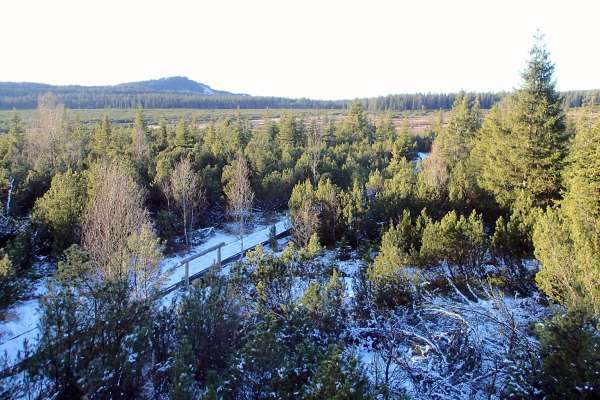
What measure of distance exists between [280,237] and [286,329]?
540 inches

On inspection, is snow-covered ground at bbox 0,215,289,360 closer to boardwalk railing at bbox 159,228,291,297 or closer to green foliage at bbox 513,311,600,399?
boardwalk railing at bbox 159,228,291,297

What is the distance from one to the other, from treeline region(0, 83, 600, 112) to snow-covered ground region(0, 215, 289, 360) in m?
83.6

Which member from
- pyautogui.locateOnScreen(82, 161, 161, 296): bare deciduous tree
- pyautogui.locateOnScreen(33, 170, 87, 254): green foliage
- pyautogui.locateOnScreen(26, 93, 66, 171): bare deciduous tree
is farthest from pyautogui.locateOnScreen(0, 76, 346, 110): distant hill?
pyautogui.locateOnScreen(82, 161, 161, 296): bare deciduous tree

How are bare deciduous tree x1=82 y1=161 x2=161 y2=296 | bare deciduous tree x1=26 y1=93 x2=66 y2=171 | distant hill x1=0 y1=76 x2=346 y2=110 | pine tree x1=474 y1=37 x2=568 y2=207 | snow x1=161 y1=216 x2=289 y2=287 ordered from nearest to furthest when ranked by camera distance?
bare deciduous tree x1=82 y1=161 x2=161 y2=296 → snow x1=161 y1=216 x2=289 y2=287 → pine tree x1=474 y1=37 x2=568 y2=207 → bare deciduous tree x1=26 y1=93 x2=66 y2=171 → distant hill x1=0 y1=76 x2=346 y2=110

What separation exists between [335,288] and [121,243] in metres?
5.80

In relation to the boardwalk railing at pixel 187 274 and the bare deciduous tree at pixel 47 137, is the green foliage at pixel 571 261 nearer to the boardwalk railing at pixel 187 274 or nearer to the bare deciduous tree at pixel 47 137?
the boardwalk railing at pixel 187 274

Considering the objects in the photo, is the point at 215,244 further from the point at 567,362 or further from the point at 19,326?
the point at 567,362

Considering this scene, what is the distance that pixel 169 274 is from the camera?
38.0ft

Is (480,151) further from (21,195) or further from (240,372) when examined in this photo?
(21,195)

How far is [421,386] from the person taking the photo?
7895mm

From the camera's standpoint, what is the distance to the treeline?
4163 inches

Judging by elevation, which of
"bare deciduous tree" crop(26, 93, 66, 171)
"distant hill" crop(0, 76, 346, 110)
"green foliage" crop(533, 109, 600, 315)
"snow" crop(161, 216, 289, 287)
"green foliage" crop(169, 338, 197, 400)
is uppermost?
"distant hill" crop(0, 76, 346, 110)

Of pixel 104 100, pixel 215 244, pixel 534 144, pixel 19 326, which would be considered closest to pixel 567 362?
pixel 19 326

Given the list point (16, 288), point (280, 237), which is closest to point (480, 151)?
point (280, 237)
